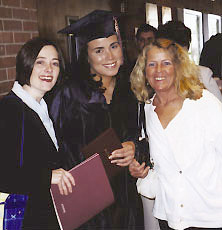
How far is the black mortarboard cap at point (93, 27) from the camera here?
2.10 m

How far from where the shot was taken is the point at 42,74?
1.88m

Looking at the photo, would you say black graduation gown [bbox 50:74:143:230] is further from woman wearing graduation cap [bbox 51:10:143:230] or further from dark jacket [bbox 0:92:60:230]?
dark jacket [bbox 0:92:60:230]

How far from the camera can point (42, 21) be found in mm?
3750

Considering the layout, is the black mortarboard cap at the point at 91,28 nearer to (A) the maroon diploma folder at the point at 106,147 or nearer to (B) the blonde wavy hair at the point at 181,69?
(B) the blonde wavy hair at the point at 181,69

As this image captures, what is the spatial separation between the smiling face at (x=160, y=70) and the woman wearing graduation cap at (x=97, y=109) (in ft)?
0.69

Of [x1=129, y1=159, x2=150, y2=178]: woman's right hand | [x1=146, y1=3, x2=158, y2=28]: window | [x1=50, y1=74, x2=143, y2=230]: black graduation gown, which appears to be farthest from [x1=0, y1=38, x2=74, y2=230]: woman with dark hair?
[x1=146, y1=3, x2=158, y2=28]: window

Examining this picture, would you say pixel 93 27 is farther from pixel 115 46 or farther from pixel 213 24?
pixel 213 24

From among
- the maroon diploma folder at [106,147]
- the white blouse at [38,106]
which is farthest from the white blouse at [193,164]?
the white blouse at [38,106]

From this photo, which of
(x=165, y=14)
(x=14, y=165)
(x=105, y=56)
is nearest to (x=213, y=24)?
(x=165, y=14)

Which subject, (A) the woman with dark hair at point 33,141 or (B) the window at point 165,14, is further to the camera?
(B) the window at point 165,14

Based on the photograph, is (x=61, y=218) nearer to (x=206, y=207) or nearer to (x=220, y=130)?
(x=206, y=207)

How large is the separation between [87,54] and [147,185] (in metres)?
0.86

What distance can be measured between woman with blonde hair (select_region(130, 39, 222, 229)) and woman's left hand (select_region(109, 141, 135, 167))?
0.30ft

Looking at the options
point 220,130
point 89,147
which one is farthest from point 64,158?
point 220,130
